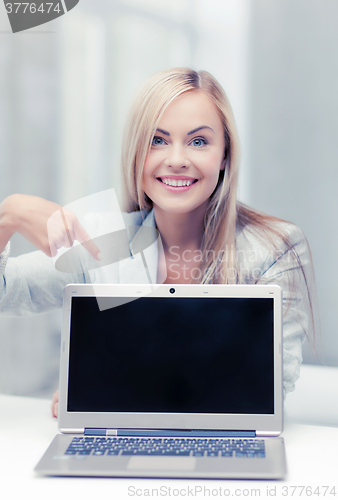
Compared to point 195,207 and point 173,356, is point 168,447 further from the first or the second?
point 195,207

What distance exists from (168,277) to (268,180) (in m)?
0.32

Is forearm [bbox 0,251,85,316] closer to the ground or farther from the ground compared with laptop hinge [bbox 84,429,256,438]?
farther from the ground

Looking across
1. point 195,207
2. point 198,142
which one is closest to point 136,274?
point 195,207

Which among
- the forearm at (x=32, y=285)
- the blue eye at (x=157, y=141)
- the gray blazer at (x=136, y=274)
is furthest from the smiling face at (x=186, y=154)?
the forearm at (x=32, y=285)

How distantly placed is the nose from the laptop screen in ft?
1.26

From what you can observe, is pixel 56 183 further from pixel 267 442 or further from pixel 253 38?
pixel 267 442

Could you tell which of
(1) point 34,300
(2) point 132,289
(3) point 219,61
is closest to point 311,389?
(2) point 132,289

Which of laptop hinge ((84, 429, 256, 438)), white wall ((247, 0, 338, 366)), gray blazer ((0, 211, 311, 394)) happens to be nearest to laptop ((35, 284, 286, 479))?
laptop hinge ((84, 429, 256, 438))

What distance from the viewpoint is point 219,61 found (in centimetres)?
107

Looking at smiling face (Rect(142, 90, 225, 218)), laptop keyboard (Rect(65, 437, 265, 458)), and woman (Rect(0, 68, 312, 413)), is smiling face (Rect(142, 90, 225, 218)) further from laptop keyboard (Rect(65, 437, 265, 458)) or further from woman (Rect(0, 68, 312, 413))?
laptop keyboard (Rect(65, 437, 265, 458))

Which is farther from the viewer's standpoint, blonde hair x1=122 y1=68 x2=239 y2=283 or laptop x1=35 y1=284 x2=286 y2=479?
blonde hair x1=122 y1=68 x2=239 y2=283

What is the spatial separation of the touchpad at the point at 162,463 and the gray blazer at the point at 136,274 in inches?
16.6

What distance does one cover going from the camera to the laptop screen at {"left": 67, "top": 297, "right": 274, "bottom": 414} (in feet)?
2.29

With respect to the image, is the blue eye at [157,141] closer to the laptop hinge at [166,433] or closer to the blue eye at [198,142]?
the blue eye at [198,142]
